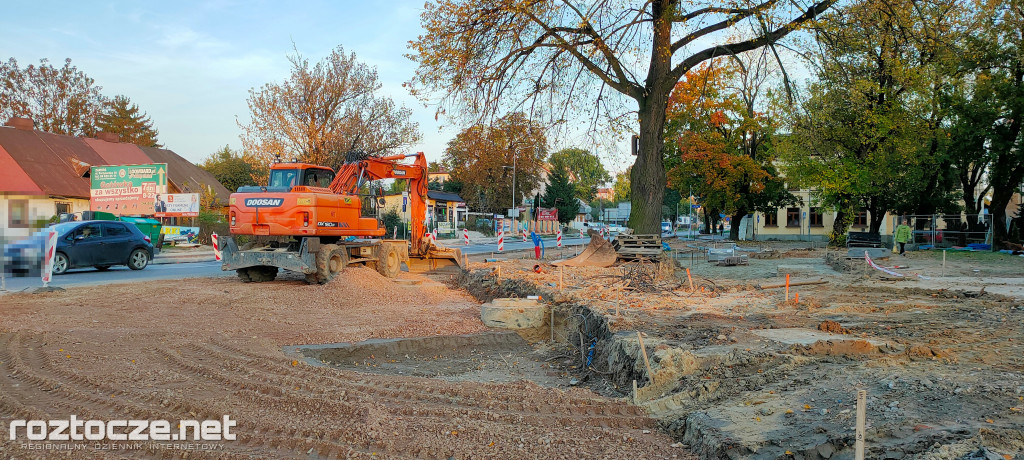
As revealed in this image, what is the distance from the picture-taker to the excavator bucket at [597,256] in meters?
17.2

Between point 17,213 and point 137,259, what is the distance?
11.1 metres

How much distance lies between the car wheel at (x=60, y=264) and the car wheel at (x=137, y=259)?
1.88 metres

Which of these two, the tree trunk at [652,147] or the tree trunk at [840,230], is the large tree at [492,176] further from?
the tree trunk at [652,147]

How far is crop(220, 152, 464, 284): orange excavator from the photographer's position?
551 inches

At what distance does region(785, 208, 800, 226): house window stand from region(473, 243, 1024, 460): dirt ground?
130ft

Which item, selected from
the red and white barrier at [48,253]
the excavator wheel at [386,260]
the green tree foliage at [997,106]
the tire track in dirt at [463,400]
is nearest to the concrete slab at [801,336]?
the tire track in dirt at [463,400]

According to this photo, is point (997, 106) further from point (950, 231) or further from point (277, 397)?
point (277, 397)

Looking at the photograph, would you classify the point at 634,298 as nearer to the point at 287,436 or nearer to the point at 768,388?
the point at 768,388

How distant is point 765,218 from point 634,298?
44521mm

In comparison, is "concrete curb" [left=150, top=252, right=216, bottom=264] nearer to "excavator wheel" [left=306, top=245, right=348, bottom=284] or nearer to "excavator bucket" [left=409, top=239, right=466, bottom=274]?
"excavator bucket" [left=409, top=239, right=466, bottom=274]

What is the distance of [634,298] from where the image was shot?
11375 millimetres

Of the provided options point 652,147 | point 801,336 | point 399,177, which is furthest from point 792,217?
point 801,336

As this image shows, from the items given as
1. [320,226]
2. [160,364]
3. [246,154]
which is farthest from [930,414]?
[246,154]

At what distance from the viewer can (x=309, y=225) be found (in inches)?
549
